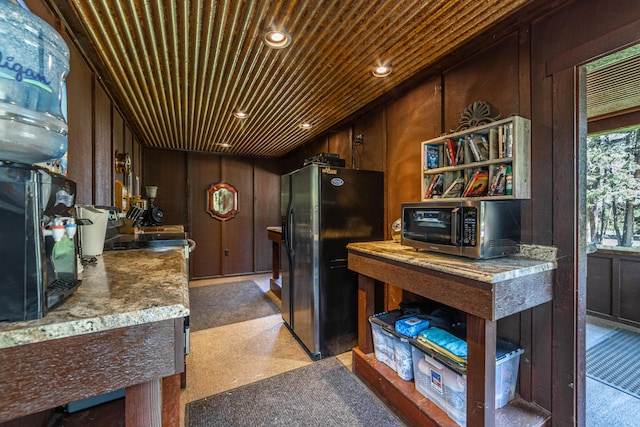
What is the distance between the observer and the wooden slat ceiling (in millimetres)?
1586

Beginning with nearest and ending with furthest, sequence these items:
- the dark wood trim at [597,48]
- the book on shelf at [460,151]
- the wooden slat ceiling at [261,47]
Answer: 1. the dark wood trim at [597,48]
2. the wooden slat ceiling at [261,47]
3. the book on shelf at [460,151]

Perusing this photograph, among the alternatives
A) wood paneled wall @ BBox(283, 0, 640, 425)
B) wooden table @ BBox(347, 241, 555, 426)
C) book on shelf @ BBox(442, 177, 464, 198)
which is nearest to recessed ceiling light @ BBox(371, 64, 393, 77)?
wood paneled wall @ BBox(283, 0, 640, 425)

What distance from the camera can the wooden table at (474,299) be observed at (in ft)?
4.24

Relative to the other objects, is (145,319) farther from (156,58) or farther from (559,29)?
(559,29)

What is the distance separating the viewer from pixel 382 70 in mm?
2242

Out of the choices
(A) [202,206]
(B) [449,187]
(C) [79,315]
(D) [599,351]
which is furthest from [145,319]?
(A) [202,206]

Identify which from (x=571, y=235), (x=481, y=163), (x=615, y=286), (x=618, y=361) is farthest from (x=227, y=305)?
(x=615, y=286)

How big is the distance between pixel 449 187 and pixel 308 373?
72.8 inches

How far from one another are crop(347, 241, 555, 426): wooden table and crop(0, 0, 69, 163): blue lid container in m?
1.76

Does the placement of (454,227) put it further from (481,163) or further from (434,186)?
(434,186)

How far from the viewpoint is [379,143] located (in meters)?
2.93

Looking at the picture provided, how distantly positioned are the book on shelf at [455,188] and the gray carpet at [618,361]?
1808 mm

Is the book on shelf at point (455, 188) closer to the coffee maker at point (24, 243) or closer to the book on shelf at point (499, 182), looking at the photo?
the book on shelf at point (499, 182)

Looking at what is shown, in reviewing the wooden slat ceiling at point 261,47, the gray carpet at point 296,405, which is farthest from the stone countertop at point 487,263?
the wooden slat ceiling at point 261,47
